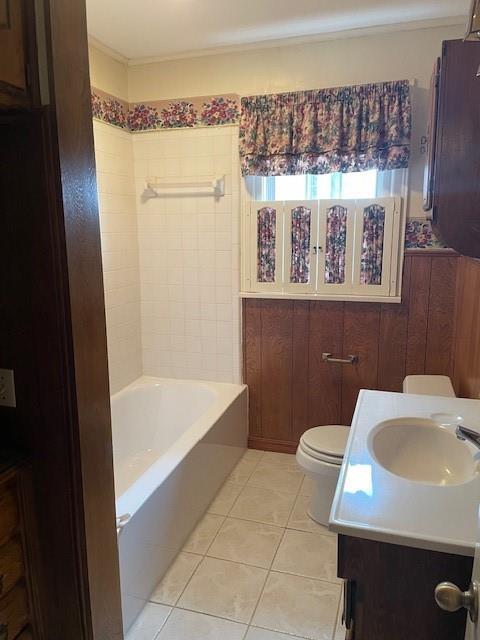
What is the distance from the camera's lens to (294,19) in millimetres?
2533

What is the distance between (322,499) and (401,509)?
1395 mm

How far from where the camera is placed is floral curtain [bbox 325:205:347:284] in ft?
9.36

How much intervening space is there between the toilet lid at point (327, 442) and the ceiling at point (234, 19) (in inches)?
87.5

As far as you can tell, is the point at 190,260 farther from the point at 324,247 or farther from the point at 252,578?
the point at 252,578

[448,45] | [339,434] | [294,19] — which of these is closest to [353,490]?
[448,45]

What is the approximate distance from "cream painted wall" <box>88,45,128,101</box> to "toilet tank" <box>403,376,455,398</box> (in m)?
2.45

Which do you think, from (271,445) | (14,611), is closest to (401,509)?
(14,611)

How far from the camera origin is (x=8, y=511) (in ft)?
3.92

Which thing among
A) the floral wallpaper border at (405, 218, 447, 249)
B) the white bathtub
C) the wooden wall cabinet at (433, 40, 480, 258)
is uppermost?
the wooden wall cabinet at (433, 40, 480, 258)

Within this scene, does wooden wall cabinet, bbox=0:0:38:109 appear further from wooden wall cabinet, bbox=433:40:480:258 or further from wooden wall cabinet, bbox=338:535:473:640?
wooden wall cabinet, bbox=338:535:473:640

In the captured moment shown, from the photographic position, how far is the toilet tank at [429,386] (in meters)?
2.38

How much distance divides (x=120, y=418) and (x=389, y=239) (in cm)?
203

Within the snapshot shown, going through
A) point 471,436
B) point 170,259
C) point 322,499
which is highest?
point 170,259

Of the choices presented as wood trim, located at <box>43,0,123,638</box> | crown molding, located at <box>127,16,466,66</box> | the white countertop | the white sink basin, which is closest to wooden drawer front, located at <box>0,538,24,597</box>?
wood trim, located at <box>43,0,123,638</box>
